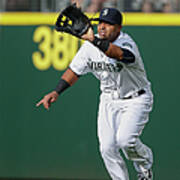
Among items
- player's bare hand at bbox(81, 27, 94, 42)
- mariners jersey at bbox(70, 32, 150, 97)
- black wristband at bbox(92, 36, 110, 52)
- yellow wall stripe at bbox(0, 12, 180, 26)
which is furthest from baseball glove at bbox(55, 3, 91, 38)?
yellow wall stripe at bbox(0, 12, 180, 26)

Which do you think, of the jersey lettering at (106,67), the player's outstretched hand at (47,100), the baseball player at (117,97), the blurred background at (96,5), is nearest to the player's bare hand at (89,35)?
the baseball player at (117,97)

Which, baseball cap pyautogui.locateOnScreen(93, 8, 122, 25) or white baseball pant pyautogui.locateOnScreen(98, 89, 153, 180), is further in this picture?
white baseball pant pyautogui.locateOnScreen(98, 89, 153, 180)

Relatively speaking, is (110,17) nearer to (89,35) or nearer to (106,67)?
(106,67)

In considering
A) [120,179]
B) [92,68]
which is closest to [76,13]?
[92,68]

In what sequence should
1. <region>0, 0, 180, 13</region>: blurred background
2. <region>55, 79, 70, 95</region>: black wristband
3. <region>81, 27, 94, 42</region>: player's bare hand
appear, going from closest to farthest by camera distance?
<region>81, 27, 94, 42</region>: player's bare hand < <region>55, 79, 70, 95</region>: black wristband < <region>0, 0, 180, 13</region>: blurred background

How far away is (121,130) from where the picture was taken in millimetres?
5484

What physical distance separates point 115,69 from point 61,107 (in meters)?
2.18

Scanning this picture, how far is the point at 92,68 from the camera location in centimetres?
564

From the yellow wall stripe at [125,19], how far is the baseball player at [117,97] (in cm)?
168

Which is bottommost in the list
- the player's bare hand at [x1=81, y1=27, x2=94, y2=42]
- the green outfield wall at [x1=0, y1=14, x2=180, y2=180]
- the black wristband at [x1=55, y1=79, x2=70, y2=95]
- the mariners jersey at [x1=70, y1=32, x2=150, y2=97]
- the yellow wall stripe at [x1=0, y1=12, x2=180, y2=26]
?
the green outfield wall at [x1=0, y1=14, x2=180, y2=180]

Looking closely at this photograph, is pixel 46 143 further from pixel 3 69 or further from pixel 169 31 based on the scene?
pixel 169 31

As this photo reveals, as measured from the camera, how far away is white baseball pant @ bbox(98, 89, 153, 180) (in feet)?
18.0

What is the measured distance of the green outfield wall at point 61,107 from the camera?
723 centimetres

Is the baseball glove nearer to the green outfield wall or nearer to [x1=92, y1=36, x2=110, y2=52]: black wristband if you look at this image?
[x1=92, y1=36, x2=110, y2=52]: black wristband
